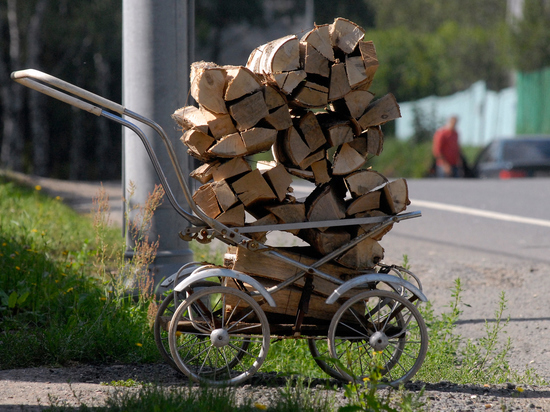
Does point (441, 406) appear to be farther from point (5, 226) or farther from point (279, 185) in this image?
point (5, 226)

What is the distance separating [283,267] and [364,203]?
1.83 ft

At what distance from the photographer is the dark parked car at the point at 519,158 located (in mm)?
14977

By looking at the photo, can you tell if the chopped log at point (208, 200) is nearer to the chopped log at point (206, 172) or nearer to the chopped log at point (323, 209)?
the chopped log at point (206, 172)

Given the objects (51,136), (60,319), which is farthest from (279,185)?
(51,136)

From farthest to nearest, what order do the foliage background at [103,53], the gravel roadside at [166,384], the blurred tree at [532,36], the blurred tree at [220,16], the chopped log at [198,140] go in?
the blurred tree at [220,16] → the blurred tree at [532,36] → the foliage background at [103,53] → the chopped log at [198,140] → the gravel roadside at [166,384]

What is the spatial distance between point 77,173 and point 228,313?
71.0 ft

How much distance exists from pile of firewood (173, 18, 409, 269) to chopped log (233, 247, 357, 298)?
73 mm

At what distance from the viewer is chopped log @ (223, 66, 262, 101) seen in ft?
11.4

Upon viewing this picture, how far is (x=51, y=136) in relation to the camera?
2453 centimetres

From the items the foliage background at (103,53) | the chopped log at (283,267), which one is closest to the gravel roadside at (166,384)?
the chopped log at (283,267)

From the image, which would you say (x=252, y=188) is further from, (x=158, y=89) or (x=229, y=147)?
(x=158, y=89)

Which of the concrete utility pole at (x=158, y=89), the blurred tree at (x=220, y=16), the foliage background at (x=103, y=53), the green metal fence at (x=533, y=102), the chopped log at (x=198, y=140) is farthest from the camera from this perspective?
the blurred tree at (x=220, y=16)

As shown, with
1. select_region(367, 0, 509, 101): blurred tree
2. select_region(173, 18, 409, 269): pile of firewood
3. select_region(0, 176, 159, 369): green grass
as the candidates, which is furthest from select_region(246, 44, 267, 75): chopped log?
select_region(367, 0, 509, 101): blurred tree

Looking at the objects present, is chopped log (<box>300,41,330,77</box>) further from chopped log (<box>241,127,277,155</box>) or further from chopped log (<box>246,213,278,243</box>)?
chopped log (<box>246,213,278,243</box>)
